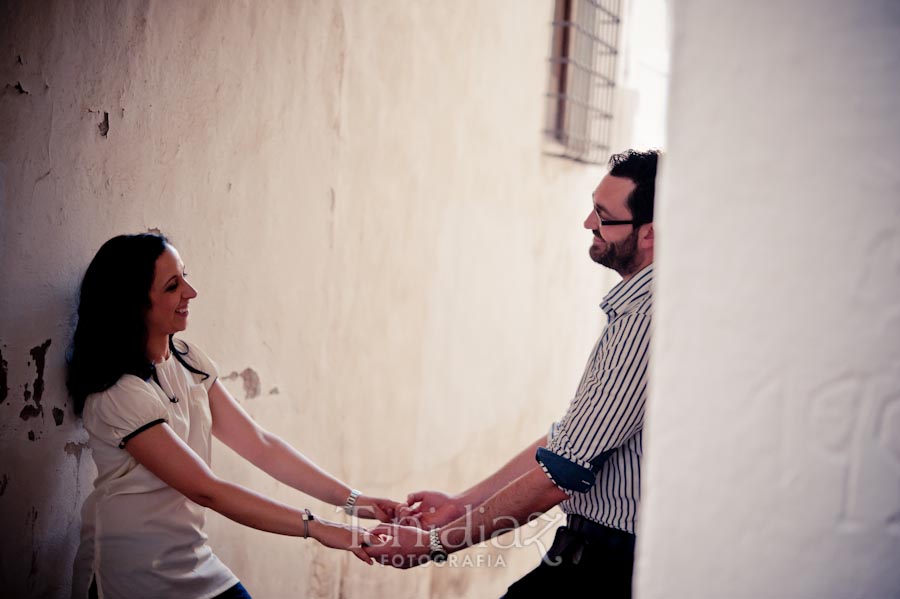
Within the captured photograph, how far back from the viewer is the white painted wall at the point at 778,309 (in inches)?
34.3

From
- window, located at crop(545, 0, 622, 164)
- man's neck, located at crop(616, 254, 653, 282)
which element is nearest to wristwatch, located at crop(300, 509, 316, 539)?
man's neck, located at crop(616, 254, 653, 282)

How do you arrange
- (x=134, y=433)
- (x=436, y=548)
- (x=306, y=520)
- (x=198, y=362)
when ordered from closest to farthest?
(x=134, y=433) → (x=306, y=520) → (x=198, y=362) → (x=436, y=548)

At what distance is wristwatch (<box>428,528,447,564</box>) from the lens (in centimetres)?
270

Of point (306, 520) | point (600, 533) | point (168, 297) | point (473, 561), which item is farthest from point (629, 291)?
point (473, 561)

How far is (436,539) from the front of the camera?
271cm

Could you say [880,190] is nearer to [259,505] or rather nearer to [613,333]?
[613,333]

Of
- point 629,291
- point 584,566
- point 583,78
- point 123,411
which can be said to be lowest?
point 584,566

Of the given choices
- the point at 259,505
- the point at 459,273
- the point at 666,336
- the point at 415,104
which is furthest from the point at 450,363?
the point at 666,336

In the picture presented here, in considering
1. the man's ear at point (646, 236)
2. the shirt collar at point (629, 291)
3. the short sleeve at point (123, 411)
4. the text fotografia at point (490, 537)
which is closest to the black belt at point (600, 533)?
the text fotografia at point (490, 537)

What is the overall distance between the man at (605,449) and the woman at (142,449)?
548 mm

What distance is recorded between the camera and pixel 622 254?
2.56 m

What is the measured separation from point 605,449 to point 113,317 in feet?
4.59

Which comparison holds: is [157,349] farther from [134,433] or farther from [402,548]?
[402,548]

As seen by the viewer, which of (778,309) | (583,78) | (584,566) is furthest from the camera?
(583,78)
